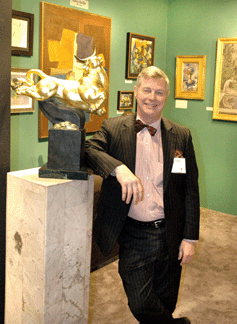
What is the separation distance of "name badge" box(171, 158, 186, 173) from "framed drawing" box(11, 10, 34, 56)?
2.31 m

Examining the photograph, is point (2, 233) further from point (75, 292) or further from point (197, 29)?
point (197, 29)

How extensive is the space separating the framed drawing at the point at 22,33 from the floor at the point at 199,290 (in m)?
2.38

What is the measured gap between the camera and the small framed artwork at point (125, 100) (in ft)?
17.8

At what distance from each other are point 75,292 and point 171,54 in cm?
482

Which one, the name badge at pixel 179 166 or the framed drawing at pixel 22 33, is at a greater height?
the framed drawing at pixel 22 33

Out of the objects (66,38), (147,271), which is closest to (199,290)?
(147,271)

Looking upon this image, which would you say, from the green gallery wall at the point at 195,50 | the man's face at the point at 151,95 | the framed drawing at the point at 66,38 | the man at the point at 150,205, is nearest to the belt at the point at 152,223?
the man at the point at 150,205

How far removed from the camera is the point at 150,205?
2359 mm

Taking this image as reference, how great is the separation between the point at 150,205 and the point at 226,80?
12.2 feet

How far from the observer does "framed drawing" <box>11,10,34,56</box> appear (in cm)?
383

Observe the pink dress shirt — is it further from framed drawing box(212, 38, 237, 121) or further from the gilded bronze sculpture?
framed drawing box(212, 38, 237, 121)

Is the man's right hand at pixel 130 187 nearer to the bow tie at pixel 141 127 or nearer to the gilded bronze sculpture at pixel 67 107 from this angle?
the gilded bronze sculpture at pixel 67 107

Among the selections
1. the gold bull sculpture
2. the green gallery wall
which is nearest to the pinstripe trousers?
the gold bull sculpture

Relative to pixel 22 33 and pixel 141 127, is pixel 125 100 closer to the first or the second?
pixel 22 33
